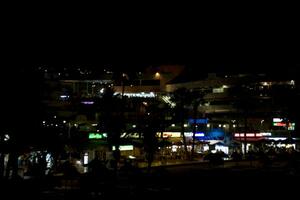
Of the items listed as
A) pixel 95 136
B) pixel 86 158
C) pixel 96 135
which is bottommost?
pixel 86 158

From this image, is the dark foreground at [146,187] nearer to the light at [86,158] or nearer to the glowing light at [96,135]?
the light at [86,158]

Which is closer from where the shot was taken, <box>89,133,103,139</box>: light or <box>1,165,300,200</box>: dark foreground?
<box>1,165,300,200</box>: dark foreground

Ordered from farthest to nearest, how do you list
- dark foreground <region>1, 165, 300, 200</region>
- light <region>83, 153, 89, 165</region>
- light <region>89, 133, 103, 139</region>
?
light <region>89, 133, 103, 139</region>, light <region>83, 153, 89, 165</region>, dark foreground <region>1, 165, 300, 200</region>

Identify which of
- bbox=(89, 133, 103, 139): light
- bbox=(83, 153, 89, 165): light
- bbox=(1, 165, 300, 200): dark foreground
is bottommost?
bbox=(1, 165, 300, 200): dark foreground

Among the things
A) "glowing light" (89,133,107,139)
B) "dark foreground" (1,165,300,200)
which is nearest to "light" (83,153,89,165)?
"glowing light" (89,133,107,139)

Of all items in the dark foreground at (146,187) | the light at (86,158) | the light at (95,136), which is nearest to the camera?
the dark foreground at (146,187)

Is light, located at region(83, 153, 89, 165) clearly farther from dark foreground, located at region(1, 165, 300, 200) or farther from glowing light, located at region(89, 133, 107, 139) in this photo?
dark foreground, located at region(1, 165, 300, 200)

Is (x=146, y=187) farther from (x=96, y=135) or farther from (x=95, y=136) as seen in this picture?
(x=96, y=135)

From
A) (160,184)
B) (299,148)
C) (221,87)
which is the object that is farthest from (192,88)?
(160,184)

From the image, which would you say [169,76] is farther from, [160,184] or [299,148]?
[160,184]

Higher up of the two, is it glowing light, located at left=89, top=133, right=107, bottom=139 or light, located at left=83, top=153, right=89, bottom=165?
glowing light, located at left=89, top=133, right=107, bottom=139

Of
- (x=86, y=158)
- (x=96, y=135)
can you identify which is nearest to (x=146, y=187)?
(x=86, y=158)

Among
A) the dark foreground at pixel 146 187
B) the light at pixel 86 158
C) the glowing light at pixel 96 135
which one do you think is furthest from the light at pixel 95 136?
the dark foreground at pixel 146 187

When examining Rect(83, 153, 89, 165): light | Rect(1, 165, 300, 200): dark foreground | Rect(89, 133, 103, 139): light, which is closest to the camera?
Rect(1, 165, 300, 200): dark foreground
